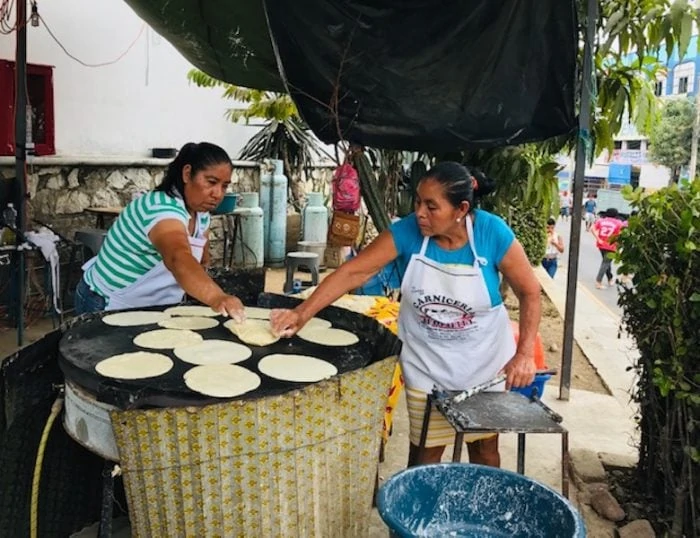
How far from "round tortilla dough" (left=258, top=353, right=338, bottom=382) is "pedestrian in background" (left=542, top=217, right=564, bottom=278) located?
318 inches

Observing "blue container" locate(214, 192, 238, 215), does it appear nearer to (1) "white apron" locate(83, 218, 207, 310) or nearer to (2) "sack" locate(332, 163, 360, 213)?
(2) "sack" locate(332, 163, 360, 213)

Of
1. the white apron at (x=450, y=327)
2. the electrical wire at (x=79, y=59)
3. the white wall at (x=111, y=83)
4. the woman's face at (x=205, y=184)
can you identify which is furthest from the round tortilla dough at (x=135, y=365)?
the electrical wire at (x=79, y=59)

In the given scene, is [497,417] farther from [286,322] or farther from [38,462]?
[38,462]

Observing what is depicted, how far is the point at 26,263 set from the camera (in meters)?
5.34

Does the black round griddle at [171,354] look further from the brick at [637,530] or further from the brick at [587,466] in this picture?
the brick at [587,466]

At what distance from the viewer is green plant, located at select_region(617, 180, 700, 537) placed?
2596 mm

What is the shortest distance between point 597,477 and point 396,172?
9.28 feet

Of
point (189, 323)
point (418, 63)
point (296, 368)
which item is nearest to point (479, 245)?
point (296, 368)

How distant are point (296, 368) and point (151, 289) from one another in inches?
39.1

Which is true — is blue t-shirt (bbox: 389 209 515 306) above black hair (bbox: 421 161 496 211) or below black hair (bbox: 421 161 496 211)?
below

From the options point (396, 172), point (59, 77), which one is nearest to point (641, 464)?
point (396, 172)

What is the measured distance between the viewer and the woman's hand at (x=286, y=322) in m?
2.36

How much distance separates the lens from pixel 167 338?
2.30 meters

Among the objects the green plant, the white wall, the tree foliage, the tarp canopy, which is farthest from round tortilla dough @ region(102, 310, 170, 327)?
the tree foliage
